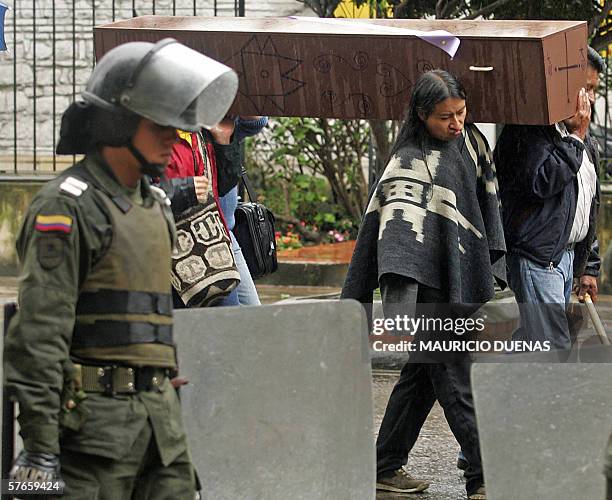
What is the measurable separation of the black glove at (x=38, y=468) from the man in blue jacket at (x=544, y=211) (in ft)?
9.90

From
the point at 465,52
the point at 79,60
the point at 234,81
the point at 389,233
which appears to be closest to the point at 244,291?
the point at 389,233

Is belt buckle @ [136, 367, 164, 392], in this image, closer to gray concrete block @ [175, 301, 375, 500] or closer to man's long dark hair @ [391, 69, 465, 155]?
gray concrete block @ [175, 301, 375, 500]

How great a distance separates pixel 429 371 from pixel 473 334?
0.22 metres

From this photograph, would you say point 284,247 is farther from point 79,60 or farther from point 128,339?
point 128,339

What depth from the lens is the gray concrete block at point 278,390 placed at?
4.52 meters

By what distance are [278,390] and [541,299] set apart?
1694mm

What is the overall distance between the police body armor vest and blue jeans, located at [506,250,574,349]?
2741 mm

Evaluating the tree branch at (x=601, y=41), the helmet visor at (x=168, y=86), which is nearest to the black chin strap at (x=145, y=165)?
the helmet visor at (x=168, y=86)

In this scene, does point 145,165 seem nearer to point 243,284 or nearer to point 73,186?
point 73,186

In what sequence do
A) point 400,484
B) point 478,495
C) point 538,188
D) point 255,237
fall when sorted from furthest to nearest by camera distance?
point 255,237 → point 538,188 → point 400,484 → point 478,495

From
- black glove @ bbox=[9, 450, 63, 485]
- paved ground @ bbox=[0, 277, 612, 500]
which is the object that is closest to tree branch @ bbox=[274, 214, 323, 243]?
paved ground @ bbox=[0, 277, 612, 500]

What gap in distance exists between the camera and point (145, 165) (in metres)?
3.43

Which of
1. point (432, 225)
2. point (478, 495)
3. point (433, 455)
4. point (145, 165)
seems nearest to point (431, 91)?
point (432, 225)

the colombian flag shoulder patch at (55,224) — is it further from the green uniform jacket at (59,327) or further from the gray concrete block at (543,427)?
the gray concrete block at (543,427)
